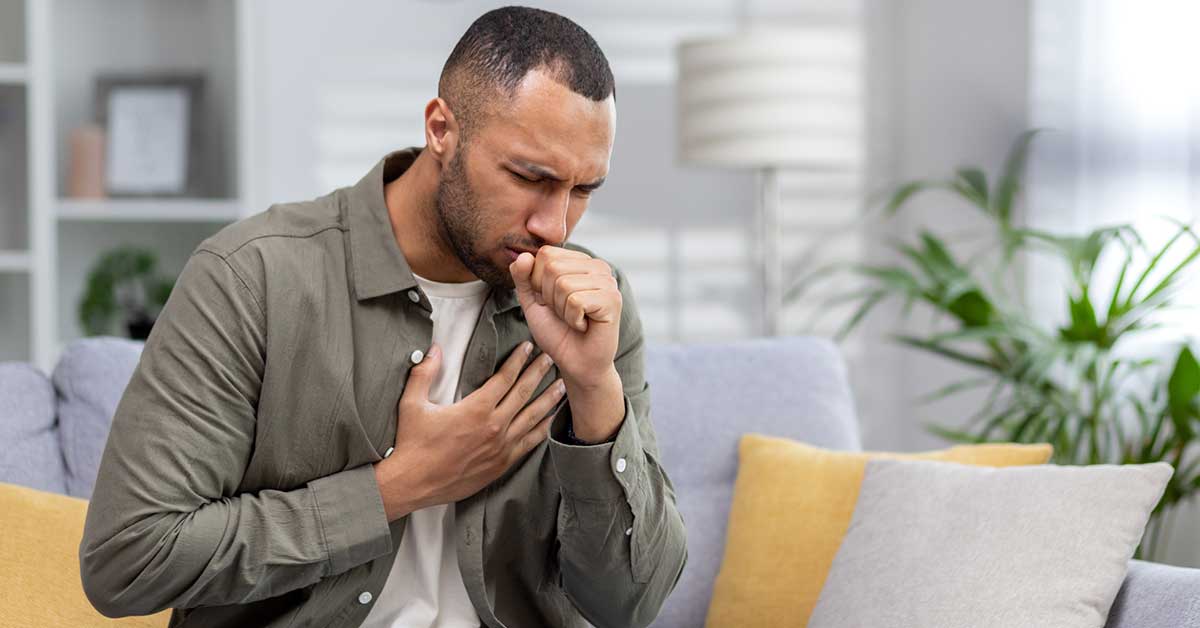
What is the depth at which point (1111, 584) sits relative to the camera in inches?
61.0

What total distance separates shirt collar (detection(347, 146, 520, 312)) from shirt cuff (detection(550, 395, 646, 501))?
0.21 meters

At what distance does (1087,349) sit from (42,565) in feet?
6.27

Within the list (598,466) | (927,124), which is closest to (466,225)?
(598,466)

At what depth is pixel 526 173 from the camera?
135 centimetres

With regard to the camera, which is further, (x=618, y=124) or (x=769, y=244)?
(x=618, y=124)

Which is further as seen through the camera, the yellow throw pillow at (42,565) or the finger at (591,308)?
the yellow throw pillow at (42,565)

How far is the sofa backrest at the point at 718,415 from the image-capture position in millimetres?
2072

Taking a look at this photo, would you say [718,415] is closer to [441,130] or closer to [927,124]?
[441,130]

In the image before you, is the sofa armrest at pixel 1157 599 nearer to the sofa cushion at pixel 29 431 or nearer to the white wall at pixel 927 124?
the sofa cushion at pixel 29 431

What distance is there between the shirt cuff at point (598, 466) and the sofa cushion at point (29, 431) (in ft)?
2.91

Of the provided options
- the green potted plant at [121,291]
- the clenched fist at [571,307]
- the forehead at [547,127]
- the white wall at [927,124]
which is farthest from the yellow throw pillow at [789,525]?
the green potted plant at [121,291]

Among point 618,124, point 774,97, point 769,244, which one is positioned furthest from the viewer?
point 618,124

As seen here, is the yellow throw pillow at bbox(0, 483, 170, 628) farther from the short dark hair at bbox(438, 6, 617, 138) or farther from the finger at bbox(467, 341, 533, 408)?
the short dark hair at bbox(438, 6, 617, 138)

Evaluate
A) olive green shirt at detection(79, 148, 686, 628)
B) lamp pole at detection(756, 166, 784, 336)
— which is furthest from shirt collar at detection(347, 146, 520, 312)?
lamp pole at detection(756, 166, 784, 336)
